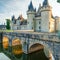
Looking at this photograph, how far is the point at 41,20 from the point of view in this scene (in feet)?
105

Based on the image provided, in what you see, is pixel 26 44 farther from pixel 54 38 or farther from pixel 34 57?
pixel 54 38

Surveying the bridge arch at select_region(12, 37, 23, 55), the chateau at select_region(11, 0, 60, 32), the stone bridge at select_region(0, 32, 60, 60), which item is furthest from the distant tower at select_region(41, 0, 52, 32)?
the stone bridge at select_region(0, 32, 60, 60)

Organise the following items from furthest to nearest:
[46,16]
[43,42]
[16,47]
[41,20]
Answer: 1. [41,20]
2. [46,16]
3. [16,47]
4. [43,42]

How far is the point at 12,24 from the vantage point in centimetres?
5456

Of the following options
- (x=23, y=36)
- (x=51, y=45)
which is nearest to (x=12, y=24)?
(x=23, y=36)

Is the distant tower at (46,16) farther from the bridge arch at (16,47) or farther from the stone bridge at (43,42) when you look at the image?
the stone bridge at (43,42)

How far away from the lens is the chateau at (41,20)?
101 ft

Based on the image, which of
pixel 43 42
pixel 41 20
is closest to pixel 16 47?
pixel 41 20

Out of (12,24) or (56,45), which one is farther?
(12,24)

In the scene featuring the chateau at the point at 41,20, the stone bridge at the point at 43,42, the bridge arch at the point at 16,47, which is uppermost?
the chateau at the point at 41,20

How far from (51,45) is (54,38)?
38.8 inches

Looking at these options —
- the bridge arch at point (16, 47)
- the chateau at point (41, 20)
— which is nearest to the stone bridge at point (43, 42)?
the bridge arch at point (16, 47)

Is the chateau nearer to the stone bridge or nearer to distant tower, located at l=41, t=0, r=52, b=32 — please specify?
distant tower, located at l=41, t=0, r=52, b=32

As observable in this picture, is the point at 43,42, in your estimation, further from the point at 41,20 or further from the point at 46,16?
the point at 41,20
